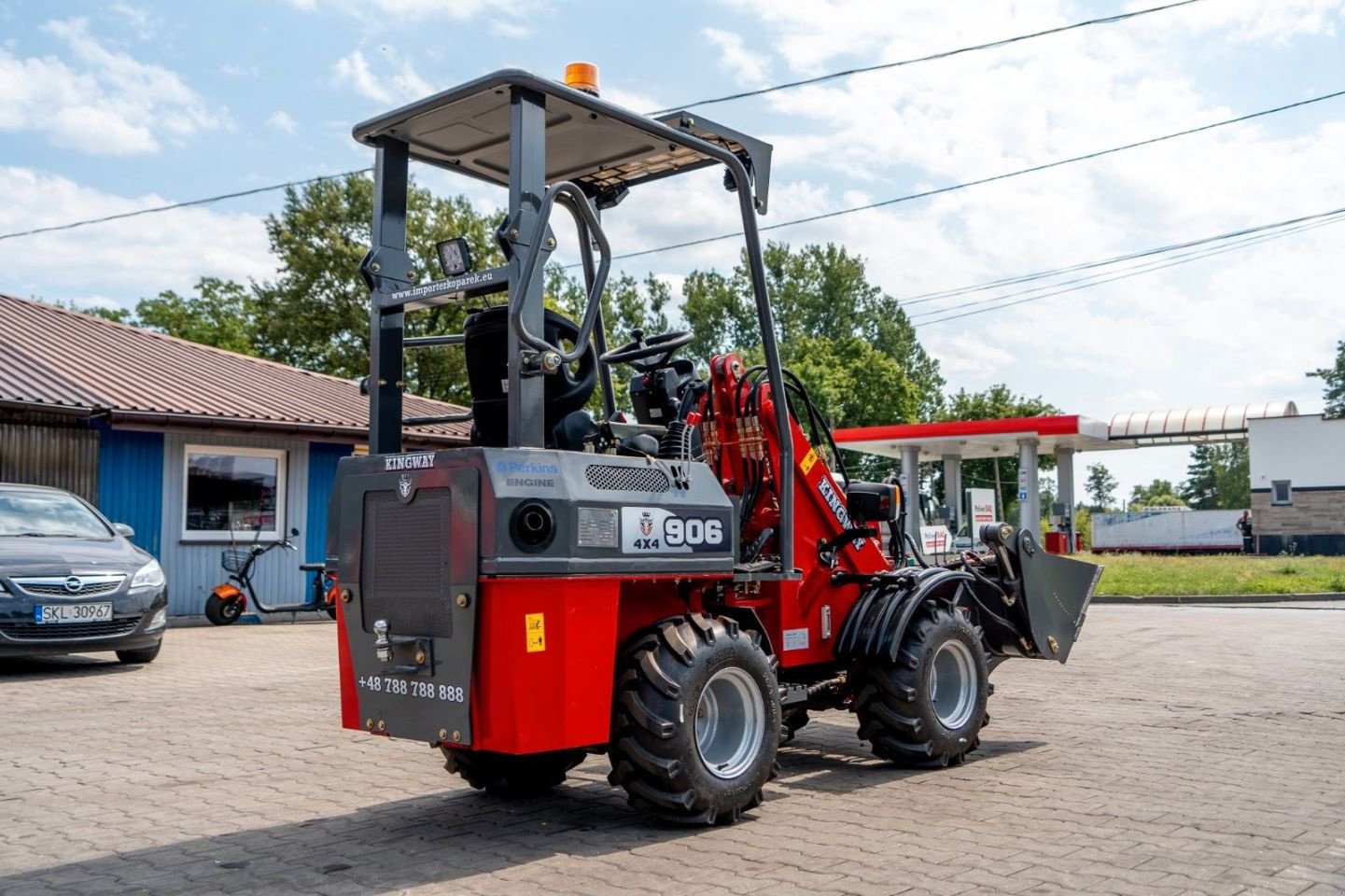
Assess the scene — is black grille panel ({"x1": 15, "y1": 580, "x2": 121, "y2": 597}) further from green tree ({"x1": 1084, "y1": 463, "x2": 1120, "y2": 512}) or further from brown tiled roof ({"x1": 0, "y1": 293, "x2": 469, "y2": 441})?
green tree ({"x1": 1084, "y1": 463, "x2": 1120, "y2": 512})

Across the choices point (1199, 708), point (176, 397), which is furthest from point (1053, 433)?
point (1199, 708)

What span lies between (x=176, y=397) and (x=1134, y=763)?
1498 centimetres

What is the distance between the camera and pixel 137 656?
498 inches

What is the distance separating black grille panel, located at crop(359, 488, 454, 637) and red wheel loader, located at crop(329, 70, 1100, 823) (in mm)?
12

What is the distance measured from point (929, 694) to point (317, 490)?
15.2 meters

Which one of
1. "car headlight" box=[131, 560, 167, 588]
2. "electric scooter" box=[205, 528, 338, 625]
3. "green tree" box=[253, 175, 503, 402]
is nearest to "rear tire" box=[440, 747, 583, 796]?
"car headlight" box=[131, 560, 167, 588]

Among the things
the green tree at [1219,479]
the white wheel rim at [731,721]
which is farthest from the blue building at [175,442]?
the green tree at [1219,479]

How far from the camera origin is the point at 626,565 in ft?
17.9

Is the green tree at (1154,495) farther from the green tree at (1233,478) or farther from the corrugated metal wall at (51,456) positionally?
the corrugated metal wall at (51,456)

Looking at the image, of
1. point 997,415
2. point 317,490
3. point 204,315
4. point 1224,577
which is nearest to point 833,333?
point 997,415

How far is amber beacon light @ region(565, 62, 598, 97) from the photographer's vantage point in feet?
19.3

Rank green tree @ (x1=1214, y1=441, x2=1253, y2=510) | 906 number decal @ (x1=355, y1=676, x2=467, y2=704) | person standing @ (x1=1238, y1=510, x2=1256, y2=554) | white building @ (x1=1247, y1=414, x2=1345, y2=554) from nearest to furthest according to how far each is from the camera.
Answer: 906 number decal @ (x1=355, y1=676, x2=467, y2=704) → white building @ (x1=1247, y1=414, x2=1345, y2=554) → person standing @ (x1=1238, y1=510, x2=1256, y2=554) → green tree @ (x1=1214, y1=441, x2=1253, y2=510)

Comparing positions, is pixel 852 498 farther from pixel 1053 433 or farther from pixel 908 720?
pixel 1053 433

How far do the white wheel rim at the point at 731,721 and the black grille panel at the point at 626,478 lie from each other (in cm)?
90
